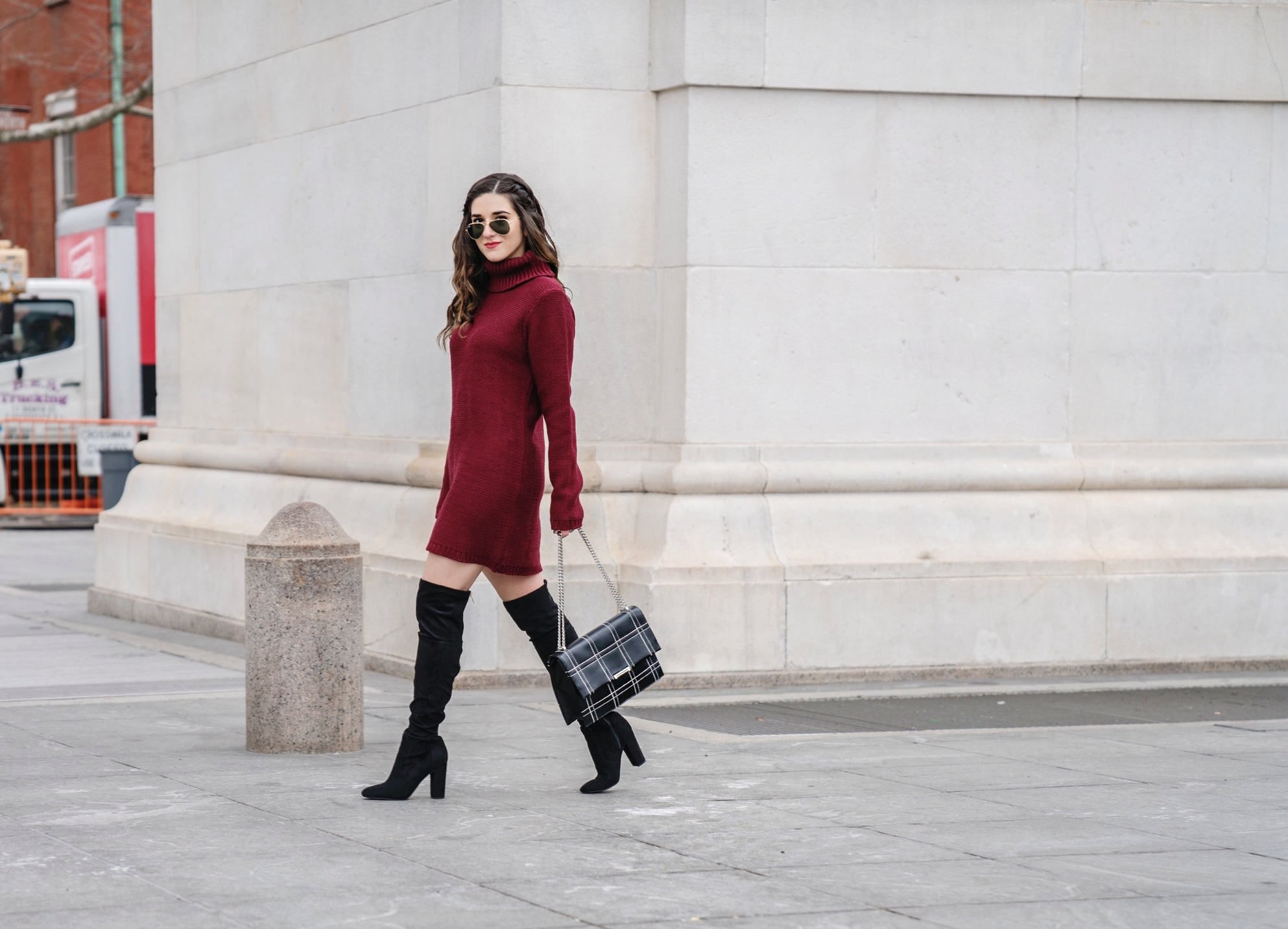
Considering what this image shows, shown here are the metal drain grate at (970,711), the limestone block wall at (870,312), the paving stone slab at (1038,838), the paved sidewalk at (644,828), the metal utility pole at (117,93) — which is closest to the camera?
the paved sidewalk at (644,828)

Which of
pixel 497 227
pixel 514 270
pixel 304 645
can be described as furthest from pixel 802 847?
pixel 304 645

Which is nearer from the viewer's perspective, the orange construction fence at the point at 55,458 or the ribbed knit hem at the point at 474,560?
the ribbed knit hem at the point at 474,560

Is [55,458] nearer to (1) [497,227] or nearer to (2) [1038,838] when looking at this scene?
(1) [497,227]

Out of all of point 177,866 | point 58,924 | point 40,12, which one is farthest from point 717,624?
point 40,12

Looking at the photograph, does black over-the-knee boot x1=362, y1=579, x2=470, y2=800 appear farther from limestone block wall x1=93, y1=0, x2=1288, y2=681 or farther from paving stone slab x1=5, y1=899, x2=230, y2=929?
limestone block wall x1=93, y1=0, x2=1288, y2=681

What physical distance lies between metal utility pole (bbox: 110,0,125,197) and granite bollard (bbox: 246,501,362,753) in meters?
21.1

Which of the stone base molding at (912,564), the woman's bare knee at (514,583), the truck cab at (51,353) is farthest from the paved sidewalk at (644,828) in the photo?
the truck cab at (51,353)

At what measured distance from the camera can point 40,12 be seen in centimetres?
3475

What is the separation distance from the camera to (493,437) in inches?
239

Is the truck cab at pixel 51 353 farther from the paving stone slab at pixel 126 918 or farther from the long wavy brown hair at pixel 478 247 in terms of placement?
the paving stone slab at pixel 126 918

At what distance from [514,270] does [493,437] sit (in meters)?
0.54

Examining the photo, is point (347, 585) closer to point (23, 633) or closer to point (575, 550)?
point (575, 550)

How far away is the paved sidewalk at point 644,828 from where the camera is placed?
4.76 meters

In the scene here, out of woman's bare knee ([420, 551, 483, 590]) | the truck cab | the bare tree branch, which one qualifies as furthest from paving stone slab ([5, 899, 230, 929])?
the bare tree branch
